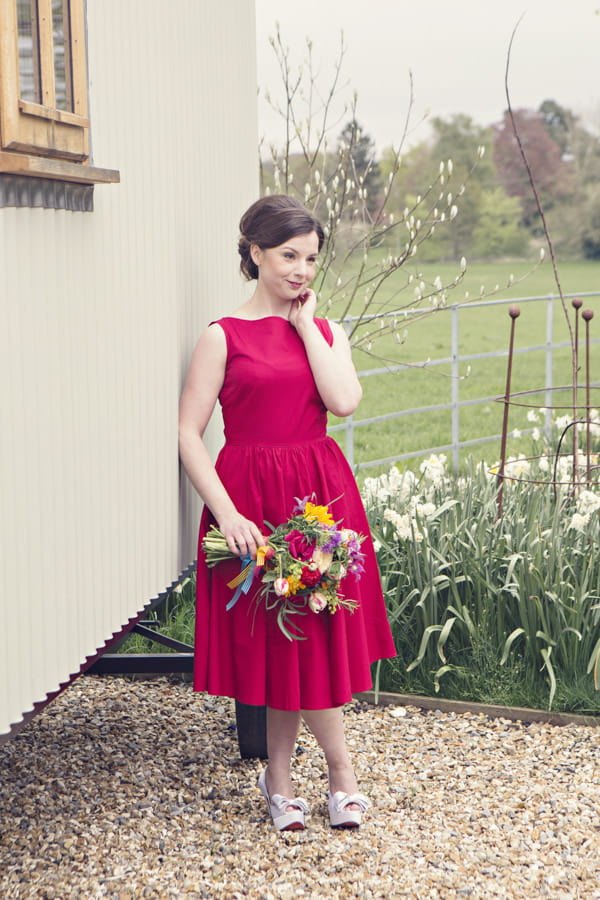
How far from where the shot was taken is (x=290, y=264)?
2645 millimetres

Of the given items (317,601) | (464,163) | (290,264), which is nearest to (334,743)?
(317,601)

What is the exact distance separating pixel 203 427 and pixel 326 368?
36 cm

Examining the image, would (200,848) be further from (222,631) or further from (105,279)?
(105,279)

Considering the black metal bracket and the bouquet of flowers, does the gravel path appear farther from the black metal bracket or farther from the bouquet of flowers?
the bouquet of flowers

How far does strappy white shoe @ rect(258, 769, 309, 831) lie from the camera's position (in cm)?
268

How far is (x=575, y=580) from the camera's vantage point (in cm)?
361

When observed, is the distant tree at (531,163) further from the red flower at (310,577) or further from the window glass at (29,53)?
the window glass at (29,53)

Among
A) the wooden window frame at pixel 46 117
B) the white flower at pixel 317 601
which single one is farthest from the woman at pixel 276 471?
the wooden window frame at pixel 46 117

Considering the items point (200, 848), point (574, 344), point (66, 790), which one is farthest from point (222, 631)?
point (574, 344)

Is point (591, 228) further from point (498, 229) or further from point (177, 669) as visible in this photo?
point (177, 669)

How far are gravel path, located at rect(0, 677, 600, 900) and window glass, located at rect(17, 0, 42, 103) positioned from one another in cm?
175

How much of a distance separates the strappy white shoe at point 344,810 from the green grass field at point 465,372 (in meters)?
2.73

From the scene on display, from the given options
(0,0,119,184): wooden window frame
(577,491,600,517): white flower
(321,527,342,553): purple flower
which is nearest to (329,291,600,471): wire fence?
(577,491,600,517): white flower

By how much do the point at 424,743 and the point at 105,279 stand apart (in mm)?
1819
